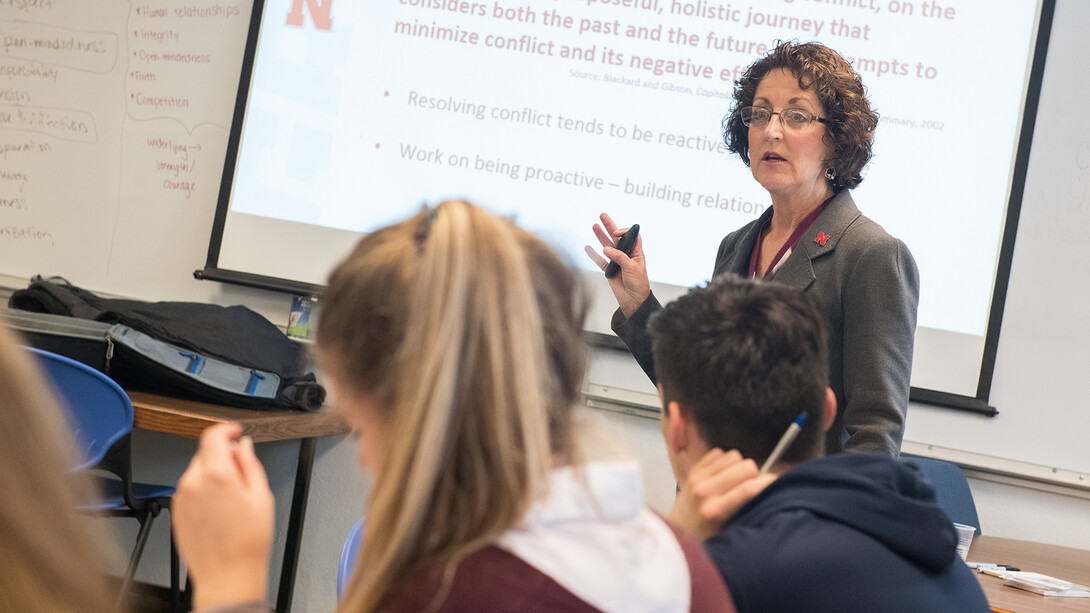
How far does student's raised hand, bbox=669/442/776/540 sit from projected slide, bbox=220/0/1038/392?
1815mm

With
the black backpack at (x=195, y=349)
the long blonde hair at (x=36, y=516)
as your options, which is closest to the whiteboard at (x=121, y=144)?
the black backpack at (x=195, y=349)

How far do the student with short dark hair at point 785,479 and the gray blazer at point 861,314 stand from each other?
372 millimetres

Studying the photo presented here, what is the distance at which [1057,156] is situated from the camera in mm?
2674

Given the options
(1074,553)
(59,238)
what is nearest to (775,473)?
(1074,553)

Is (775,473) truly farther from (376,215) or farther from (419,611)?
(376,215)

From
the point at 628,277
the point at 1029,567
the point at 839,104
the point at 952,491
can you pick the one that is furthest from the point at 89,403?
the point at 952,491

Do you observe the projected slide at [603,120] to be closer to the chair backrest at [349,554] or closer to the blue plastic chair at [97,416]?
the blue plastic chair at [97,416]

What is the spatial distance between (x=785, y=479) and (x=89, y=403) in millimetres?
1586

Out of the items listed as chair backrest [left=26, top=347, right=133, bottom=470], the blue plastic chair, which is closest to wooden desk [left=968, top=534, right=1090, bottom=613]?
the blue plastic chair

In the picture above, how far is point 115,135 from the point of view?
122 inches

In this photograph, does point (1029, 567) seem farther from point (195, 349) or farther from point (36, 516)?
point (195, 349)

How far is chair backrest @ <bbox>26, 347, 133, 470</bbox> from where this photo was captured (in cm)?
191

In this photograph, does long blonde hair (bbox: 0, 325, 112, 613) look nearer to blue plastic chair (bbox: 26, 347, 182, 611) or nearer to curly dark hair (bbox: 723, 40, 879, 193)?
blue plastic chair (bbox: 26, 347, 182, 611)

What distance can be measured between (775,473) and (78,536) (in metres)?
0.75
